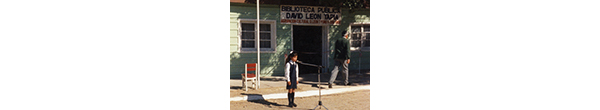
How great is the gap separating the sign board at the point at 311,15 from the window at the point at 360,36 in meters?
0.16

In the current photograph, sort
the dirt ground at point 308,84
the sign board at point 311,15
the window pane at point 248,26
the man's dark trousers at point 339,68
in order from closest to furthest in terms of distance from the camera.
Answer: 1. the window pane at point 248,26
2. the dirt ground at point 308,84
3. the sign board at point 311,15
4. the man's dark trousers at point 339,68

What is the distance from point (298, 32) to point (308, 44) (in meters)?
0.14

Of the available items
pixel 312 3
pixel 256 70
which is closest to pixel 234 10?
pixel 256 70

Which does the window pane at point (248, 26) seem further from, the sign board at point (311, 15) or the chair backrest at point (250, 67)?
the sign board at point (311, 15)

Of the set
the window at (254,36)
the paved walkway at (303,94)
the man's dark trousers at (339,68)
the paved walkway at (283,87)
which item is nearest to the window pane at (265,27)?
the window at (254,36)

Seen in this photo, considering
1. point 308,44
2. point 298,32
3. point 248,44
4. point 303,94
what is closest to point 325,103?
point 303,94

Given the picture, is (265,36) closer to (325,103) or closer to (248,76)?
(248,76)

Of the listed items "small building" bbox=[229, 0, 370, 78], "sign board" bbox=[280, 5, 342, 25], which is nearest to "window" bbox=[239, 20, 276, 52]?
"small building" bbox=[229, 0, 370, 78]

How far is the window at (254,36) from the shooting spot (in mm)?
2955

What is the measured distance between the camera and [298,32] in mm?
3422

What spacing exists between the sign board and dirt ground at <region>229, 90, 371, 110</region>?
0.64m

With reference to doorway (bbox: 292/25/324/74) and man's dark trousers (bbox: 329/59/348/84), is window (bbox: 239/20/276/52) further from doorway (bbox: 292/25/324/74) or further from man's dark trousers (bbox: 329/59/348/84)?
man's dark trousers (bbox: 329/59/348/84)
